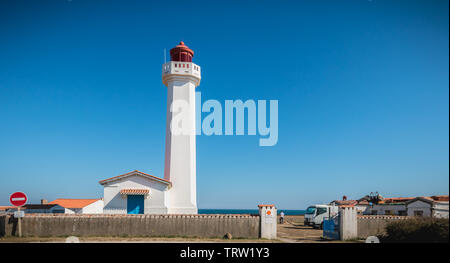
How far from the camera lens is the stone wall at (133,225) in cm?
1547

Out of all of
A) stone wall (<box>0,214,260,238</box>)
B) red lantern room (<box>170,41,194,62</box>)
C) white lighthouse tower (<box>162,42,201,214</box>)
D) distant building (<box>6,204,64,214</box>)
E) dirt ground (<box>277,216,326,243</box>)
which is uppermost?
red lantern room (<box>170,41,194,62</box>)

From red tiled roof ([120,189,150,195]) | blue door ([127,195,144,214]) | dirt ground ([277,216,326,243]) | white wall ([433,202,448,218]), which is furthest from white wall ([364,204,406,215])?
blue door ([127,195,144,214])

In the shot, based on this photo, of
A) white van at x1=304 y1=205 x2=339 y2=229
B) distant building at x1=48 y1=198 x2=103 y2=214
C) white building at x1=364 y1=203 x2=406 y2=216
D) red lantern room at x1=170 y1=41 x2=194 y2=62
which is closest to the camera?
red lantern room at x1=170 y1=41 x2=194 y2=62

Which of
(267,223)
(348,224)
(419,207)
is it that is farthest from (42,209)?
(419,207)

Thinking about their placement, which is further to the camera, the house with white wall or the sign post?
the house with white wall

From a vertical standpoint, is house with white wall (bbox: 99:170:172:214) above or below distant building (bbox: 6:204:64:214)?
above

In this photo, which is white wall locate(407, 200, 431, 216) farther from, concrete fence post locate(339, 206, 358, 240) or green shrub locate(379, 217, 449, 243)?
green shrub locate(379, 217, 449, 243)

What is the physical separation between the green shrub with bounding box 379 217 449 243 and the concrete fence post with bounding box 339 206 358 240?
1.47 m

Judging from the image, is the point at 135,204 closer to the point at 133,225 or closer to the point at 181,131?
the point at 133,225

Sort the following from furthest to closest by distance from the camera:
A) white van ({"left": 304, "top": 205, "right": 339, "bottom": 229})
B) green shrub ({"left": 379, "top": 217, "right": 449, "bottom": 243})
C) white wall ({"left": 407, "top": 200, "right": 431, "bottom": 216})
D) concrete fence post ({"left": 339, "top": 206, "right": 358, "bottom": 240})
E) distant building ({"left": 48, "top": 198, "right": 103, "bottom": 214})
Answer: distant building ({"left": 48, "top": 198, "right": 103, "bottom": 214}), white van ({"left": 304, "top": 205, "right": 339, "bottom": 229}), white wall ({"left": 407, "top": 200, "right": 431, "bottom": 216}), concrete fence post ({"left": 339, "top": 206, "right": 358, "bottom": 240}), green shrub ({"left": 379, "top": 217, "right": 449, "bottom": 243})

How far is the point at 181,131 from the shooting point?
21.0m

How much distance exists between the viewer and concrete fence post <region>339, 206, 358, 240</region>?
52.1 ft

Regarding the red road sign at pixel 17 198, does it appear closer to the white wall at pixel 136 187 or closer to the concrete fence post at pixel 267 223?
the white wall at pixel 136 187
